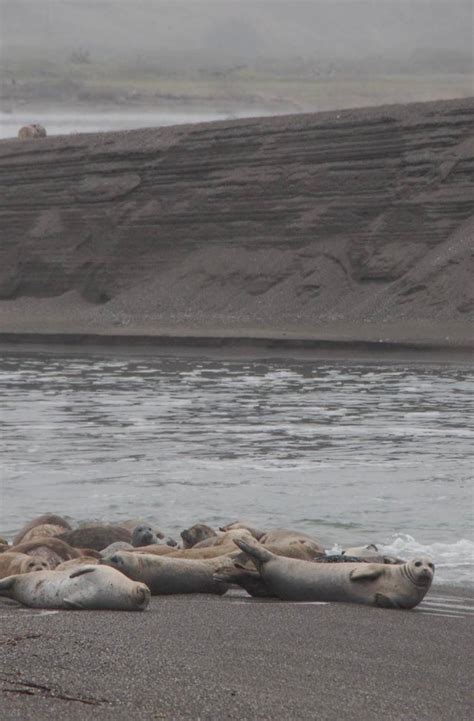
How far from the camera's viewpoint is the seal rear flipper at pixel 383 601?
32.5 ft

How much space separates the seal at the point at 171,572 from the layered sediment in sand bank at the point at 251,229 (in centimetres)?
2751

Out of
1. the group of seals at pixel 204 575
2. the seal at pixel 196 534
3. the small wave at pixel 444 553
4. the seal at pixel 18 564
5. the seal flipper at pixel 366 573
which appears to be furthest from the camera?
the seal at pixel 196 534

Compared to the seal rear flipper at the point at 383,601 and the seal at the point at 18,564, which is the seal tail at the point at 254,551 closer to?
the seal rear flipper at the point at 383,601

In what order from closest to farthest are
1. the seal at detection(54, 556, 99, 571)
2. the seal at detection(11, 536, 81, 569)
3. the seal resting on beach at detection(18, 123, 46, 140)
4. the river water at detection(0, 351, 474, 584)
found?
the seal at detection(54, 556, 99, 571) → the seal at detection(11, 536, 81, 569) → the river water at detection(0, 351, 474, 584) → the seal resting on beach at detection(18, 123, 46, 140)

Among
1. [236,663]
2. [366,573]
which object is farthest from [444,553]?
Answer: [236,663]

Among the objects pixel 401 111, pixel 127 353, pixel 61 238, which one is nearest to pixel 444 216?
pixel 401 111

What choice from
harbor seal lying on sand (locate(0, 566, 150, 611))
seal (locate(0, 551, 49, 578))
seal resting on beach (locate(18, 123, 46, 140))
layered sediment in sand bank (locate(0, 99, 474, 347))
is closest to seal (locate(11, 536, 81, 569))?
seal (locate(0, 551, 49, 578))

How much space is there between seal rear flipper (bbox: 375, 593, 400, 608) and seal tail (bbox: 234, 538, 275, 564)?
723mm

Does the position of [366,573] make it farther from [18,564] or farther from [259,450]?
[259,450]

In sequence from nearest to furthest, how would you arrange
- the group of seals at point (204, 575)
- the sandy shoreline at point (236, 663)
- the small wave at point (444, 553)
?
the sandy shoreline at point (236, 663) < the group of seals at point (204, 575) < the small wave at point (444, 553)

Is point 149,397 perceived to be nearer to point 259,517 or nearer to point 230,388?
point 230,388

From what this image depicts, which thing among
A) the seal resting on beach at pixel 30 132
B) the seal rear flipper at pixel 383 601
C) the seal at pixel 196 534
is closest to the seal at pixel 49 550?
the seal at pixel 196 534

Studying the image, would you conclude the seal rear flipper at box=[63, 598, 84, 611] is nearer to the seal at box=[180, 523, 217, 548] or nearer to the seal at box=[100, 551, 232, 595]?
the seal at box=[100, 551, 232, 595]

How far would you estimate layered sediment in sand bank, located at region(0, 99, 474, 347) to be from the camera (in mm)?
42688
